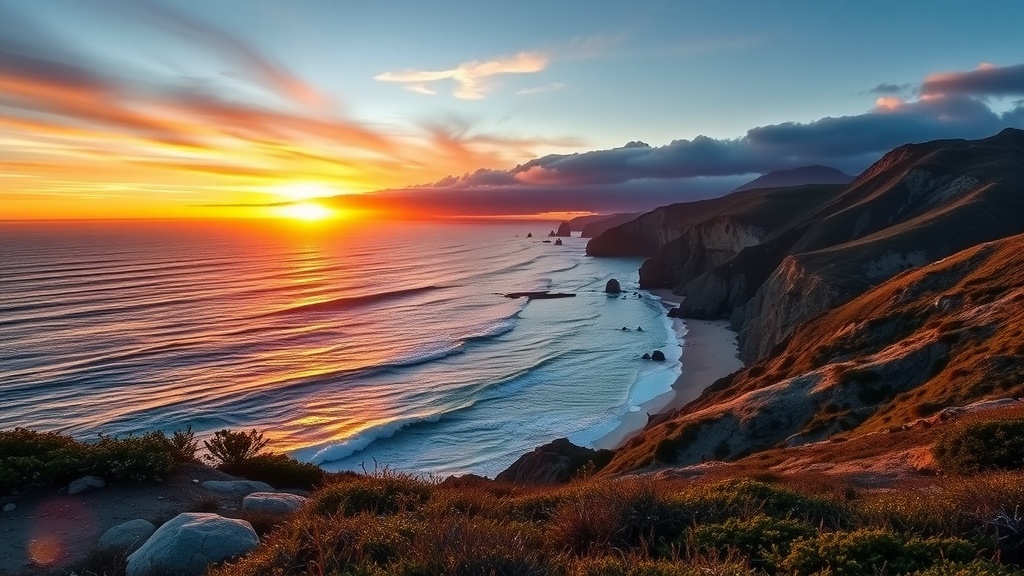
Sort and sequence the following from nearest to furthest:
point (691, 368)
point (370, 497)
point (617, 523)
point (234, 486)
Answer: point (617, 523) < point (370, 497) < point (234, 486) < point (691, 368)

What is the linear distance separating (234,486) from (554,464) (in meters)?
16.0

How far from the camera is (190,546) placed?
934 centimetres

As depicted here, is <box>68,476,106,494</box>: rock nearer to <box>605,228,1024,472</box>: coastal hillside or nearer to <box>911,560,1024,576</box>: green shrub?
<box>911,560,1024,576</box>: green shrub

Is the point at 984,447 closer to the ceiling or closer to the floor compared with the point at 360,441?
closer to the ceiling

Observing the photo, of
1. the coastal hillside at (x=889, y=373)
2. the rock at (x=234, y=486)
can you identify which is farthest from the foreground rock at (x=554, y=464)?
the rock at (x=234, y=486)

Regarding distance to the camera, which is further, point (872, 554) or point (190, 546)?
point (190, 546)

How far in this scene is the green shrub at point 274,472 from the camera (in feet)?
A: 57.9

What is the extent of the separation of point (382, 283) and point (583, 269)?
185 feet

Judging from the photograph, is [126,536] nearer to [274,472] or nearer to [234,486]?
[234,486]

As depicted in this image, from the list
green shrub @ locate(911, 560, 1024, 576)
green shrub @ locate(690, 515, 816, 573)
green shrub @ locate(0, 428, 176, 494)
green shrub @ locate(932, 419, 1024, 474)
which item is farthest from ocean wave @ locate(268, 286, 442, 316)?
green shrub @ locate(911, 560, 1024, 576)

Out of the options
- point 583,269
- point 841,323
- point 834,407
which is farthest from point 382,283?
point 834,407

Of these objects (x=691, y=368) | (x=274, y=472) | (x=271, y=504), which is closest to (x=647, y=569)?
(x=271, y=504)

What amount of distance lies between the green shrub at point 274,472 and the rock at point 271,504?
4184 millimetres

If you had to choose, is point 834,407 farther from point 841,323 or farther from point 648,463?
point 841,323
